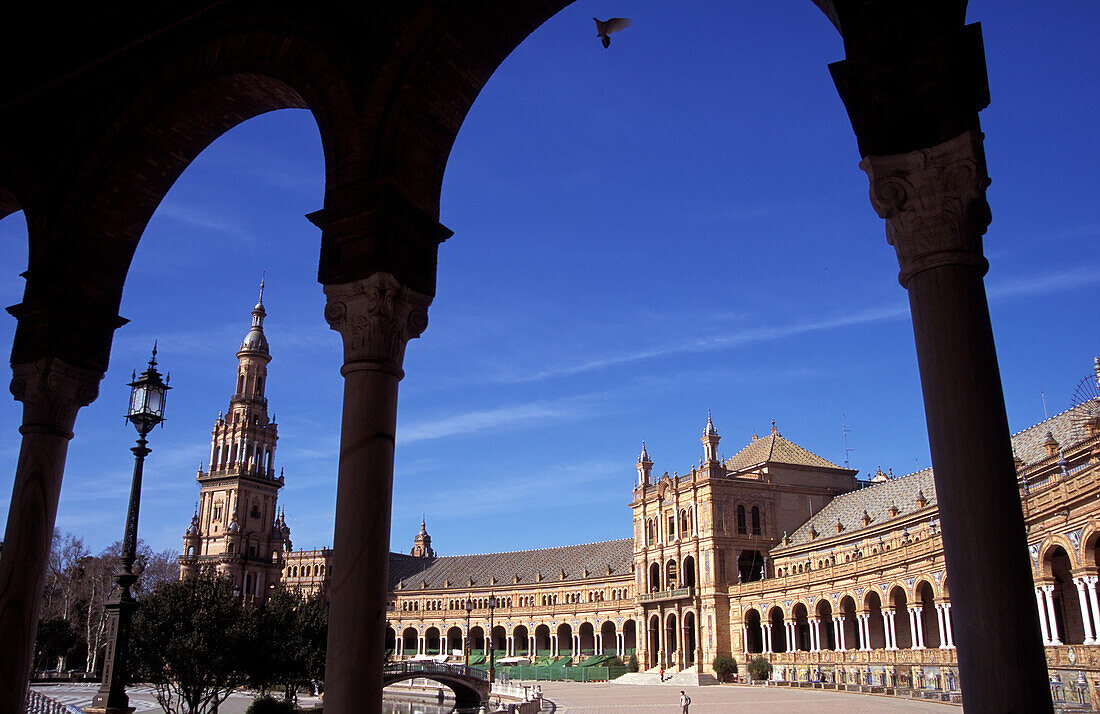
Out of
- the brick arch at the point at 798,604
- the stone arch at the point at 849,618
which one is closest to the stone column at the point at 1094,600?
the stone arch at the point at 849,618

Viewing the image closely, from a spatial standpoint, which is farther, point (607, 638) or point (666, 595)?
point (607, 638)

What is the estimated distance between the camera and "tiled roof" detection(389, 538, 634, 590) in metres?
93.4

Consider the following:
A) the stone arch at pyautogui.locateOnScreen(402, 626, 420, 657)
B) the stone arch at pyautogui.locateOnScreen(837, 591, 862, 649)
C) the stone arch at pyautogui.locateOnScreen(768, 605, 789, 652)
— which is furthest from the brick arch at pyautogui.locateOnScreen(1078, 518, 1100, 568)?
the stone arch at pyautogui.locateOnScreen(402, 626, 420, 657)

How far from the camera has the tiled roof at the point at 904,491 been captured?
41.0 metres

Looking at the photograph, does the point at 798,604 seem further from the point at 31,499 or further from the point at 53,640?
the point at 31,499

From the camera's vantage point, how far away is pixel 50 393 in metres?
9.76

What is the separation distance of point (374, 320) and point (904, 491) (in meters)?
58.5

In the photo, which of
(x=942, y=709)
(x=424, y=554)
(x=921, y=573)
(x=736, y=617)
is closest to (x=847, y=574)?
(x=921, y=573)

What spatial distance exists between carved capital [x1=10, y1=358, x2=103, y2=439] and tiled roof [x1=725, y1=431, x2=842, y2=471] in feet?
225

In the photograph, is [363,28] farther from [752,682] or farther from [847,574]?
[752,682]

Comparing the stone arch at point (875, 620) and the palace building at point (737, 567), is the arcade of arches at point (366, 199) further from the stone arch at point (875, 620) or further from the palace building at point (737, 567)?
the stone arch at point (875, 620)

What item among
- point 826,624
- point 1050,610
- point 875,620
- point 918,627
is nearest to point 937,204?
point 1050,610

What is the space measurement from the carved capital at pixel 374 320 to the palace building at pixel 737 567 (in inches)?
185

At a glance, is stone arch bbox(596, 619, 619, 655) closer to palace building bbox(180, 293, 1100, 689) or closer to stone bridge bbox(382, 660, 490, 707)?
palace building bbox(180, 293, 1100, 689)
